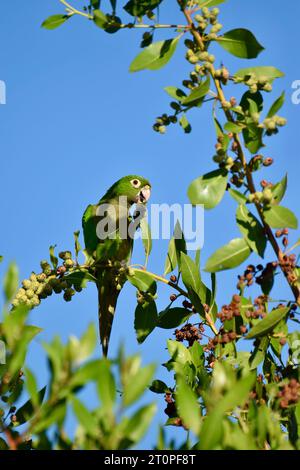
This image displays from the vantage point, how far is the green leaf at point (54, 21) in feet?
7.71

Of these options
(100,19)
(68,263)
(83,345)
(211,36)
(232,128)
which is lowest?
(83,345)

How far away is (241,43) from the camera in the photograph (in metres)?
2.29

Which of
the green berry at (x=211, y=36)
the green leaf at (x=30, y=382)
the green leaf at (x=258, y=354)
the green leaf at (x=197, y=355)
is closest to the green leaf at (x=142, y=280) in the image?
the green leaf at (x=197, y=355)

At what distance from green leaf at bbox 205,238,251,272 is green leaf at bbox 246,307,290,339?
194mm

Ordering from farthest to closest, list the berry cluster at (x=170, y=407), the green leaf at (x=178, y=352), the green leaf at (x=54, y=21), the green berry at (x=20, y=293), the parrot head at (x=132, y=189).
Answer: the parrot head at (x=132, y=189)
the green berry at (x=20, y=293)
the green leaf at (x=178, y=352)
the berry cluster at (x=170, y=407)
the green leaf at (x=54, y=21)

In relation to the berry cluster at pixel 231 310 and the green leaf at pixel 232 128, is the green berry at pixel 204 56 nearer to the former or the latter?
the green leaf at pixel 232 128

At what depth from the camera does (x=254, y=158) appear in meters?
2.19

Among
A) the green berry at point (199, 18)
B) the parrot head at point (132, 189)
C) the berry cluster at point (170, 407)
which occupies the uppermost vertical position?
the parrot head at point (132, 189)

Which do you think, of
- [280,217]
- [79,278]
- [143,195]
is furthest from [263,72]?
[143,195]

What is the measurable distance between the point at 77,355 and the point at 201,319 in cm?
162

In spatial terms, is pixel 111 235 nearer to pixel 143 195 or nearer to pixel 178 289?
pixel 178 289

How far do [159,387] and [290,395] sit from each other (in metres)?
0.80

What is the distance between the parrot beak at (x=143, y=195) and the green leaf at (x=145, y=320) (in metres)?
3.19
